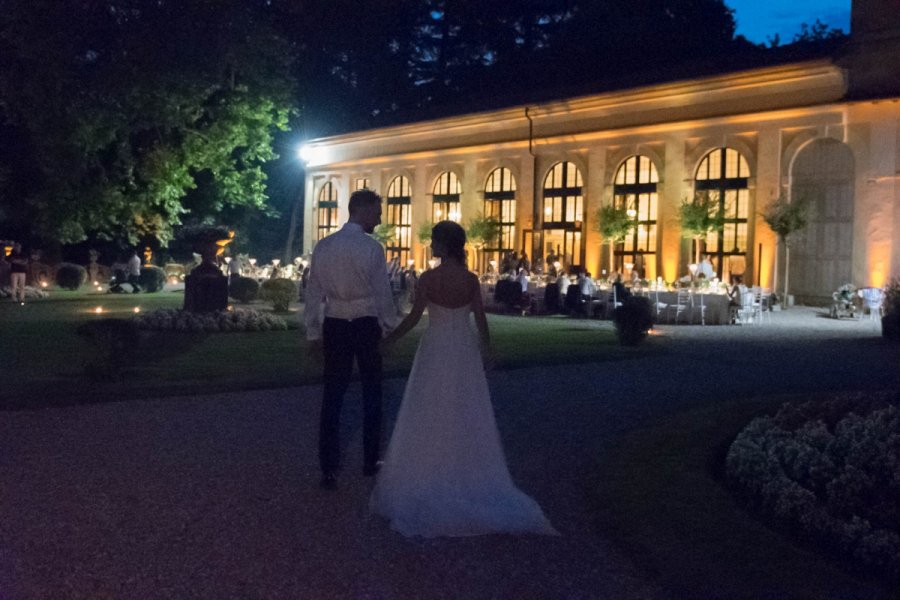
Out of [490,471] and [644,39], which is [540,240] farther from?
[490,471]

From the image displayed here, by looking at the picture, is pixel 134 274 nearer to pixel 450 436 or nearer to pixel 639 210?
pixel 639 210

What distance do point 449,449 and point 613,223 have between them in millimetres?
28742

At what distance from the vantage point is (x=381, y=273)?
22.2 feet

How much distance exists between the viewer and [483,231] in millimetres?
39438

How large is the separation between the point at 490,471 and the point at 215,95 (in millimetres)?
21529

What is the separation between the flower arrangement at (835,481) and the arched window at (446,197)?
34.7 metres

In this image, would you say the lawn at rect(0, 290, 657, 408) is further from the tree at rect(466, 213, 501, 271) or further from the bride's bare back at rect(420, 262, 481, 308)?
the tree at rect(466, 213, 501, 271)

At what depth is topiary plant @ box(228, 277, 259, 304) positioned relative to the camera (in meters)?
30.7

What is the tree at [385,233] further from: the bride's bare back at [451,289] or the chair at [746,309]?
the bride's bare back at [451,289]

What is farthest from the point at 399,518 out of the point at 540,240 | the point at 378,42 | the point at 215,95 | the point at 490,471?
the point at 378,42

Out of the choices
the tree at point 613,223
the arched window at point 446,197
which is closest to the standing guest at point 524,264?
the tree at point 613,223

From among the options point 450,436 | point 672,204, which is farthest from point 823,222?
point 450,436

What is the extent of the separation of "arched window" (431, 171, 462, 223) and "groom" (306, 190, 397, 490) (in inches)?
1390

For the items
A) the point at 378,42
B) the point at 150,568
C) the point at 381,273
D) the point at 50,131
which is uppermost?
the point at 378,42
